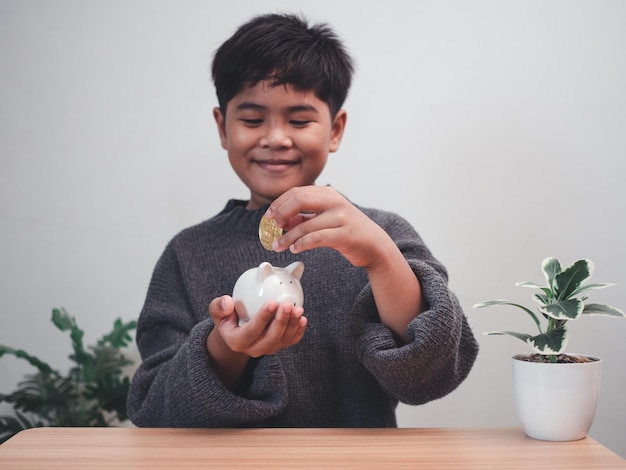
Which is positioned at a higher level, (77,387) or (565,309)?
(565,309)

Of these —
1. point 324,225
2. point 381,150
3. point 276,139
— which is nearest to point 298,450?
point 324,225

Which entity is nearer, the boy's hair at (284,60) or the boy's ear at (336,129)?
the boy's hair at (284,60)

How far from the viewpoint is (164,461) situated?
2.42 ft

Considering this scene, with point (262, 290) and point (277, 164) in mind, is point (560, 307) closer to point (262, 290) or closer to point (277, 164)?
point (262, 290)

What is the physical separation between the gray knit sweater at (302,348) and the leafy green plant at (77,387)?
1.90ft

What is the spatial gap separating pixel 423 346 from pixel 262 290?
209 millimetres

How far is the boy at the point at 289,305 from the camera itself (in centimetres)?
85

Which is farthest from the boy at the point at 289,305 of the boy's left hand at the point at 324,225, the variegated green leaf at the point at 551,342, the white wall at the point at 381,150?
the white wall at the point at 381,150

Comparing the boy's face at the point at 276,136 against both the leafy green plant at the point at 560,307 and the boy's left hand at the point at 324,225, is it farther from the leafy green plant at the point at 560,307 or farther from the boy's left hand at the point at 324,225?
the leafy green plant at the point at 560,307

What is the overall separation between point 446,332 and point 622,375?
93cm

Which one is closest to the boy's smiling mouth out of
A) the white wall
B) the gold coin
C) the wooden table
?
the gold coin

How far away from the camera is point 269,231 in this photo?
0.89 m

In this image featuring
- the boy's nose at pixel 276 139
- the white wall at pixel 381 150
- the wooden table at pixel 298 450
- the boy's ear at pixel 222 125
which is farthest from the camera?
the white wall at pixel 381 150

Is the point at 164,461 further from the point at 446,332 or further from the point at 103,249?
the point at 103,249
